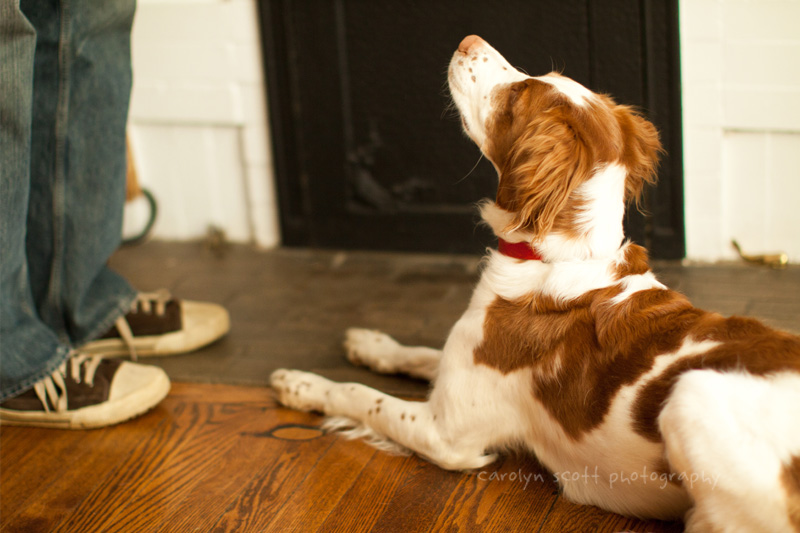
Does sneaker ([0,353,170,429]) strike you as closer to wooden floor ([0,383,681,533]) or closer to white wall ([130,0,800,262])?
wooden floor ([0,383,681,533])

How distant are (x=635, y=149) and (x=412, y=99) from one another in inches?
55.9

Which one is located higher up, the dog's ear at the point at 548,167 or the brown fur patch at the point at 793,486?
the dog's ear at the point at 548,167

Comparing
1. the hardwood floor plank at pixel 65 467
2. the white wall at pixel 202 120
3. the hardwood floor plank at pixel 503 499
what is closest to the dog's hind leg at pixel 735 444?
the hardwood floor plank at pixel 503 499

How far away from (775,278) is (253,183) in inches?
82.3

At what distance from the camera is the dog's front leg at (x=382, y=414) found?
1.77m

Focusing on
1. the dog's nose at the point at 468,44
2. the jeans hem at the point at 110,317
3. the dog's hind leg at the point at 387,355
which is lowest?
the dog's hind leg at the point at 387,355

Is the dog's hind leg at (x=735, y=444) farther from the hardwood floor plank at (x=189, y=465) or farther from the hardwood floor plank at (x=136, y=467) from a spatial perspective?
the hardwood floor plank at (x=136, y=467)

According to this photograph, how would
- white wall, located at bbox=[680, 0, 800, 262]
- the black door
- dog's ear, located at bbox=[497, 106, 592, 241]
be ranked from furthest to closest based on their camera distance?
the black door
white wall, located at bbox=[680, 0, 800, 262]
dog's ear, located at bbox=[497, 106, 592, 241]

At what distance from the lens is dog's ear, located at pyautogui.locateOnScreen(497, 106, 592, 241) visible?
1.57 m

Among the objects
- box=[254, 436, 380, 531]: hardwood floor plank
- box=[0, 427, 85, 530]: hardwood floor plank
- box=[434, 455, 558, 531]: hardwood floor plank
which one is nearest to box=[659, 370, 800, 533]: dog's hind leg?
box=[434, 455, 558, 531]: hardwood floor plank

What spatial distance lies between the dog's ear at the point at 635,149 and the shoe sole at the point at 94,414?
1.37 m

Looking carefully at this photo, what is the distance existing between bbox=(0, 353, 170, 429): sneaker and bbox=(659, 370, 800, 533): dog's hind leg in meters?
1.40

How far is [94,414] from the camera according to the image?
2059 millimetres

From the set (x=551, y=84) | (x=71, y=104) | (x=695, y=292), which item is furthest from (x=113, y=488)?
(x=695, y=292)
